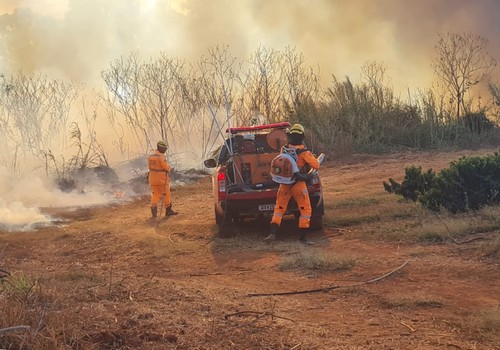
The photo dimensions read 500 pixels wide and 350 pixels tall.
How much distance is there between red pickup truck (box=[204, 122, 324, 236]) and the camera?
9039 mm

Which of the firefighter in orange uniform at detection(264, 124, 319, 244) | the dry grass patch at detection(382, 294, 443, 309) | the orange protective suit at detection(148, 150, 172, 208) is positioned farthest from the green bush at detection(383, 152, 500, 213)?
the orange protective suit at detection(148, 150, 172, 208)

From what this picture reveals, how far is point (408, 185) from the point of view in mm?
10469

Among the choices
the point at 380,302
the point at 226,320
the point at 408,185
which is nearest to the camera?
the point at 226,320

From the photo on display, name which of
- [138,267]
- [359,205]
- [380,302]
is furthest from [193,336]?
[359,205]

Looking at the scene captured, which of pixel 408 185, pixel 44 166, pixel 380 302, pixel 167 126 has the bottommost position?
pixel 380 302

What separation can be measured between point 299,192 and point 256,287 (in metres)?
2.63

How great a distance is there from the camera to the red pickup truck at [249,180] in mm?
9039

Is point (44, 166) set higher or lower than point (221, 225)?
higher

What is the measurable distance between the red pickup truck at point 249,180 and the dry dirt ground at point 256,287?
0.46 meters

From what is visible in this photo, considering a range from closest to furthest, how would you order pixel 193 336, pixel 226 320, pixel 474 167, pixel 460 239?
pixel 193 336
pixel 226 320
pixel 460 239
pixel 474 167

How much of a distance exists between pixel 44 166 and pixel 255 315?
1674 centimetres

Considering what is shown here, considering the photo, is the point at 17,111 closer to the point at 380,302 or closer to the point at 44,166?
the point at 44,166

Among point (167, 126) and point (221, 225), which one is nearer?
point (221, 225)

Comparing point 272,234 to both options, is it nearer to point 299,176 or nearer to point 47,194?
point 299,176
